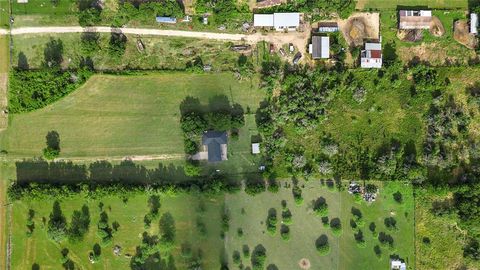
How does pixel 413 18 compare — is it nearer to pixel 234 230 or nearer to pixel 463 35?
pixel 463 35

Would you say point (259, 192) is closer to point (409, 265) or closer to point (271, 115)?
point (271, 115)

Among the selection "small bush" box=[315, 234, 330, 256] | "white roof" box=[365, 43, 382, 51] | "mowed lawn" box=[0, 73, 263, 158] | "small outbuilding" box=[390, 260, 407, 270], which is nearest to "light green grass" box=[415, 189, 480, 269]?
"small outbuilding" box=[390, 260, 407, 270]

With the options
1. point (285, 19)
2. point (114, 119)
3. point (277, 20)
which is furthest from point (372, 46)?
point (114, 119)

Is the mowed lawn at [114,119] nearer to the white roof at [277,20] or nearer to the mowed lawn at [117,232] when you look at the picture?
the mowed lawn at [117,232]

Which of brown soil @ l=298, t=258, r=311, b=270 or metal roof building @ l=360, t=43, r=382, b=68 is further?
metal roof building @ l=360, t=43, r=382, b=68

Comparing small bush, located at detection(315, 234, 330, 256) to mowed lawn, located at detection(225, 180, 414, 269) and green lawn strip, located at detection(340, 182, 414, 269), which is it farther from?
green lawn strip, located at detection(340, 182, 414, 269)

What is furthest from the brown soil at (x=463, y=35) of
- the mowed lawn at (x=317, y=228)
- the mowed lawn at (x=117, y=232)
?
the mowed lawn at (x=117, y=232)
